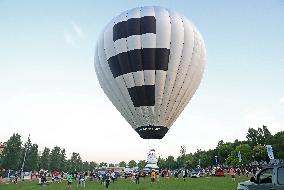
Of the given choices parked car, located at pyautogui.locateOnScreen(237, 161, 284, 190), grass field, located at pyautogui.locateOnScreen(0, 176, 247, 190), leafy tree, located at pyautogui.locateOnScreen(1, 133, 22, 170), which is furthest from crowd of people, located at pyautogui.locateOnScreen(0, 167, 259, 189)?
parked car, located at pyautogui.locateOnScreen(237, 161, 284, 190)

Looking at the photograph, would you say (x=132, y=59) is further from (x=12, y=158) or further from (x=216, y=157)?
(x=216, y=157)

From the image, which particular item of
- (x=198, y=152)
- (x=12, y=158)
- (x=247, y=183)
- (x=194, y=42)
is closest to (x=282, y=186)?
(x=247, y=183)

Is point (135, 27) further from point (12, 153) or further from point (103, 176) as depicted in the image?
point (12, 153)

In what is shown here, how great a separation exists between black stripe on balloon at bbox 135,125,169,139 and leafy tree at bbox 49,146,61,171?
10881cm

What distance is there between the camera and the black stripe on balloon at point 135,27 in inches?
1463

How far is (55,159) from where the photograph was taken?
141500 mm

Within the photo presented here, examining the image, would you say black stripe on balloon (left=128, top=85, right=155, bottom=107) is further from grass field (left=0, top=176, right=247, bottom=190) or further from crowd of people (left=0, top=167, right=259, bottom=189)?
grass field (left=0, top=176, right=247, bottom=190)

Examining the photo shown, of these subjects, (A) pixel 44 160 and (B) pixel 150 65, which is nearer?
(B) pixel 150 65

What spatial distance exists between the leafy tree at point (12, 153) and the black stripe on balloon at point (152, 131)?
68022 millimetres

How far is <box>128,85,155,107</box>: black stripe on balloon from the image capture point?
3716 centimetres

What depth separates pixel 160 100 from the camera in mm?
37250

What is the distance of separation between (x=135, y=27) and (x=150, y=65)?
4355mm

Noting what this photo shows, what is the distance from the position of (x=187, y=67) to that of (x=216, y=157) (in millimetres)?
131668

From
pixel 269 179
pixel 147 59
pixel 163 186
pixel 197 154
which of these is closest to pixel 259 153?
pixel 197 154
